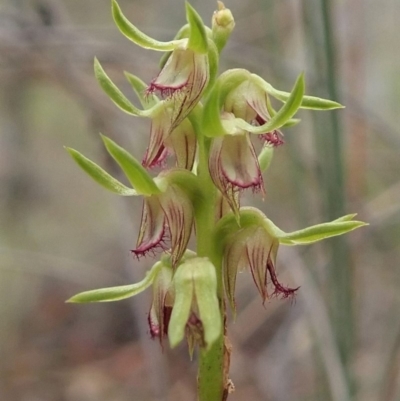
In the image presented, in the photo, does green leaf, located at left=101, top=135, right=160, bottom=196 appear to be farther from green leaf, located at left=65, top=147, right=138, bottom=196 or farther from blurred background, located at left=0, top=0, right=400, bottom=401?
blurred background, located at left=0, top=0, right=400, bottom=401

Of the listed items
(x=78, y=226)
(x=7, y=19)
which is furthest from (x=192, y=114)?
(x=78, y=226)

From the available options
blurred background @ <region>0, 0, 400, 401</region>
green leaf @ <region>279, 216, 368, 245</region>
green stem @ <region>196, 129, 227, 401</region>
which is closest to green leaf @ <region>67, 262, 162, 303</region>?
green stem @ <region>196, 129, 227, 401</region>

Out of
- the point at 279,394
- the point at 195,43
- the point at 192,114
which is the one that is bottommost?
the point at 279,394

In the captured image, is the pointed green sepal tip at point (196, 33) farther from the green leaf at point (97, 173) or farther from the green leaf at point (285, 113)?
the green leaf at point (97, 173)

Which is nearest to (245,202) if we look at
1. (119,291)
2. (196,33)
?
(119,291)

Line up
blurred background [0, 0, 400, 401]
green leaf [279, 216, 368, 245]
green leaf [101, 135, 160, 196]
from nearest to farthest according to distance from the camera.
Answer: green leaf [101, 135, 160, 196] → green leaf [279, 216, 368, 245] → blurred background [0, 0, 400, 401]

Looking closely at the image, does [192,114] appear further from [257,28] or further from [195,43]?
[257,28]

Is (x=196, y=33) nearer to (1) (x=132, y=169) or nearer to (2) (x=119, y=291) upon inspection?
(1) (x=132, y=169)
